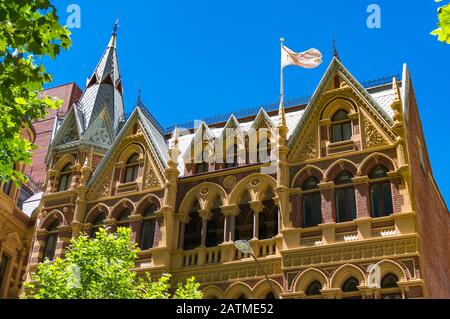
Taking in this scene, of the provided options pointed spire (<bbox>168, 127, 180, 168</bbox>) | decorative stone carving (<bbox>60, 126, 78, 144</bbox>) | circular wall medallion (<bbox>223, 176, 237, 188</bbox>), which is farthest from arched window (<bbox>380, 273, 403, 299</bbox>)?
decorative stone carving (<bbox>60, 126, 78, 144</bbox>)

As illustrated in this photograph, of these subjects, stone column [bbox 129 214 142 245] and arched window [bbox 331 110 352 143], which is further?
stone column [bbox 129 214 142 245]

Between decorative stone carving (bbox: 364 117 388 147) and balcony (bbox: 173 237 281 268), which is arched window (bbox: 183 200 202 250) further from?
decorative stone carving (bbox: 364 117 388 147)

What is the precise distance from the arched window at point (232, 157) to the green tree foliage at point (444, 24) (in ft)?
68.9

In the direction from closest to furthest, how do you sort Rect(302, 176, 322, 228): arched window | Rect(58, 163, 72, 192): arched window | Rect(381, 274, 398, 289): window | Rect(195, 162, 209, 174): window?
Rect(381, 274, 398, 289): window, Rect(302, 176, 322, 228): arched window, Rect(195, 162, 209, 174): window, Rect(58, 163, 72, 192): arched window

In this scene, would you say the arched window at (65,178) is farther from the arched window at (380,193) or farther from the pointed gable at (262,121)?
the arched window at (380,193)

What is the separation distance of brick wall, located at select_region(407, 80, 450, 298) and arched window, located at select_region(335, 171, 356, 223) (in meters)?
2.83

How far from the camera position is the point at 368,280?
24.9 metres

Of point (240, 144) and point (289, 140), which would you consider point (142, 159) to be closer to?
point (240, 144)

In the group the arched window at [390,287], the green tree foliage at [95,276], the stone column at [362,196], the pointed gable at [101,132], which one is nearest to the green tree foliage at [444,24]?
the green tree foliage at [95,276]

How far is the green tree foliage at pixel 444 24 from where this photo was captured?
1184 cm

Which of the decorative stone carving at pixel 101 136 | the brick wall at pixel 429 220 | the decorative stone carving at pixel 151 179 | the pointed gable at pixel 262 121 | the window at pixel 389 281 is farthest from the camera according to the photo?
the decorative stone carving at pixel 101 136

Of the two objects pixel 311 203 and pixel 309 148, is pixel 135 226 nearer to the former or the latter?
pixel 311 203

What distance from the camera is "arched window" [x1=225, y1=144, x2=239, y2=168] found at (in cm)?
3272
